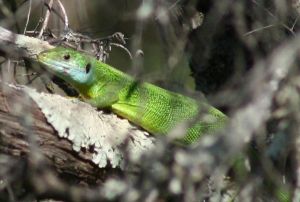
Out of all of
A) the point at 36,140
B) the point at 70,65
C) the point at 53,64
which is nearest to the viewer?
the point at 36,140

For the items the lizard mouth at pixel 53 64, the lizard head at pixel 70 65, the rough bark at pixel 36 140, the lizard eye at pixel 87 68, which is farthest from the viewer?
the lizard eye at pixel 87 68

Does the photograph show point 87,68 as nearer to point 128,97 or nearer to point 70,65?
point 70,65

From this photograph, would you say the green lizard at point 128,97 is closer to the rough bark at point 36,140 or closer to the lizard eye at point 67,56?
the lizard eye at point 67,56

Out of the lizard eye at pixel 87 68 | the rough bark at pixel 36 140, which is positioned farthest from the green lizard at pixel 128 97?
the rough bark at pixel 36 140

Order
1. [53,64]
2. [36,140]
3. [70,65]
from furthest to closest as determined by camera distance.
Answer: [70,65] < [53,64] < [36,140]

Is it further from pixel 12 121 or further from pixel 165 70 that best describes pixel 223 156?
pixel 12 121

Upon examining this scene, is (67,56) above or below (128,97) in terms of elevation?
above

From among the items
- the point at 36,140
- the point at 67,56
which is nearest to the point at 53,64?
the point at 67,56

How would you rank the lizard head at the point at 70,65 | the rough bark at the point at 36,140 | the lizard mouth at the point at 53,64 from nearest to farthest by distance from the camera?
the rough bark at the point at 36,140
the lizard mouth at the point at 53,64
the lizard head at the point at 70,65

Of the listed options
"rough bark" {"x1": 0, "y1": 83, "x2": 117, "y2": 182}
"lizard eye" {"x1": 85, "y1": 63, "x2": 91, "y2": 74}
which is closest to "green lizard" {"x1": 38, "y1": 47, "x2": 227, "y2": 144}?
"lizard eye" {"x1": 85, "y1": 63, "x2": 91, "y2": 74}
